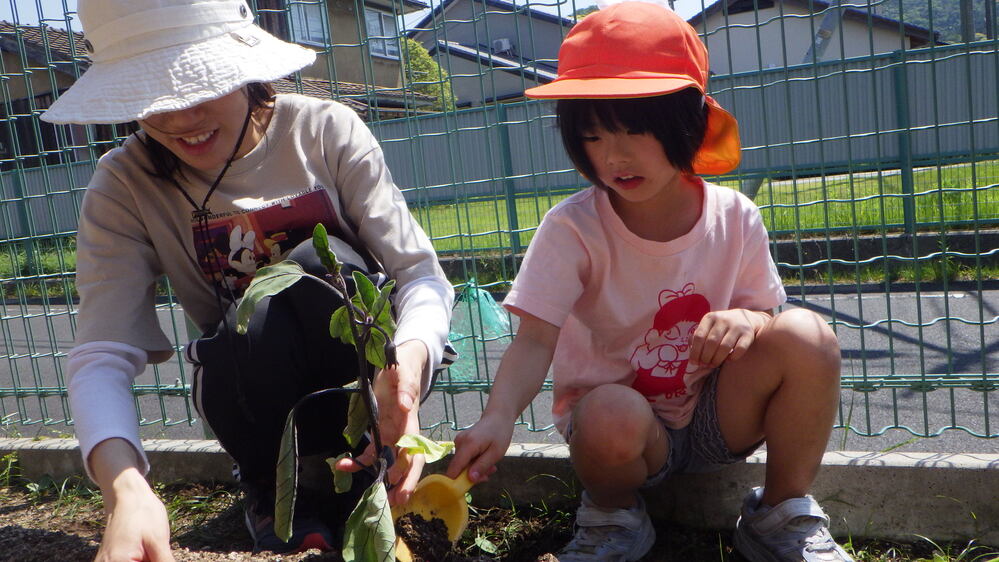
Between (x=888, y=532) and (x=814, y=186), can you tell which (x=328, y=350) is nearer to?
(x=888, y=532)

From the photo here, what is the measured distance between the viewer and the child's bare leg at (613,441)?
1.42 meters

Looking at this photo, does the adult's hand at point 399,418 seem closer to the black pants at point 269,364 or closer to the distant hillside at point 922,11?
the black pants at point 269,364

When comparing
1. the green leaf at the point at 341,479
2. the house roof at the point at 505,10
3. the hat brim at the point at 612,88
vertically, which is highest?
the house roof at the point at 505,10

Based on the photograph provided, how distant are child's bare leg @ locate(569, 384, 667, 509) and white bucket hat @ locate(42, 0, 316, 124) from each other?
0.78 meters

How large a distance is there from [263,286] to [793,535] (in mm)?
1029

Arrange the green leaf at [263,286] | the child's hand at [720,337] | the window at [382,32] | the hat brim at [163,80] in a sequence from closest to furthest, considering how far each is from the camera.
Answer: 1. the green leaf at [263,286]
2. the hat brim at [163,80]
3. the child's hand at [720,337]
4. the window at [382,32]

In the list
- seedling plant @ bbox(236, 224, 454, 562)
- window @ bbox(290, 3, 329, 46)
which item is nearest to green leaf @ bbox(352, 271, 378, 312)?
seedling plant @ bbox(236, 224, 454, 562)

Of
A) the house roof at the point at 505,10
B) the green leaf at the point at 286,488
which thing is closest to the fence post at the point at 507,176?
the house roof at the point at 505,10

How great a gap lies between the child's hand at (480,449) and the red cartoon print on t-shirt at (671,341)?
0.39m

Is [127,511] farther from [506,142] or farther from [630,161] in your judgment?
[506,142]

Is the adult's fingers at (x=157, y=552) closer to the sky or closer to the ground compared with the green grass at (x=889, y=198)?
closer to the ground

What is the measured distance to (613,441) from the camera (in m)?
1.42

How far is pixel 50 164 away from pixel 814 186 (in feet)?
9.38

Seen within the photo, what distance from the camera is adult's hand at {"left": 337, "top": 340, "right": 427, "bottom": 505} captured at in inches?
45.8
